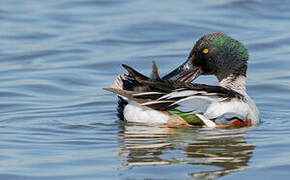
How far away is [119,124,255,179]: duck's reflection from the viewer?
7.07m

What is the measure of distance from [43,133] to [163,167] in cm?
215

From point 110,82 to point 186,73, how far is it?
3.06 m

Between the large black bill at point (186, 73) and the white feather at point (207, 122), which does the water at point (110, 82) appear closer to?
the white feather at point (207, 122)

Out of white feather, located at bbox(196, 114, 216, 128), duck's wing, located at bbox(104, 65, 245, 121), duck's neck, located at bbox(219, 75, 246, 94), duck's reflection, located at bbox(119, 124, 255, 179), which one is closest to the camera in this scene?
duck's reflection, located at bbox(119, 124, 255, 179)

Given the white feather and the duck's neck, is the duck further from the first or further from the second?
the duck's neck

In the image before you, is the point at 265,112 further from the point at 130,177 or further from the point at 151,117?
the point at 130,177

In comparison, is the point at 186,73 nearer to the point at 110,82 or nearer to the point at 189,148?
the point at 189,148

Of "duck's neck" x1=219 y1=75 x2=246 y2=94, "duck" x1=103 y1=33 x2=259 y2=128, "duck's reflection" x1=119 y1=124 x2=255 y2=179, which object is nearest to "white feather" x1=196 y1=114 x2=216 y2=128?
"duck" x1=103 y1=33 x2=259 y2=128

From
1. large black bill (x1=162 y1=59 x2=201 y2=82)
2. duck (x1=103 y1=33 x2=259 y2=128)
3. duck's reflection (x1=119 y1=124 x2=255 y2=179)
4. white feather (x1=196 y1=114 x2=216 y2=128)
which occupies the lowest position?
duck's reflection (x1=119 y1=124 x2=255 y2=179)

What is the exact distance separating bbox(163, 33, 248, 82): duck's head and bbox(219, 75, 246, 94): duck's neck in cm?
4

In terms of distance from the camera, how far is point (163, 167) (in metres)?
6.91

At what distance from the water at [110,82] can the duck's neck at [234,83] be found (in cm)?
57

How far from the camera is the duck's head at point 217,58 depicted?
9367 millimetres

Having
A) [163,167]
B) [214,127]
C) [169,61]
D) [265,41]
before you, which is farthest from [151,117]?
[265,41]
